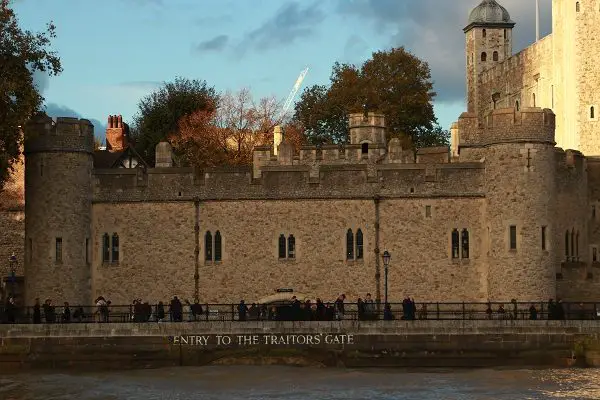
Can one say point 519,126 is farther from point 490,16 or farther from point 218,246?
point 490,16

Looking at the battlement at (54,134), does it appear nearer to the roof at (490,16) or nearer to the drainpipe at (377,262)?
the drainpipe at (377,262)

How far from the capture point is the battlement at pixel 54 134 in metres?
60.7

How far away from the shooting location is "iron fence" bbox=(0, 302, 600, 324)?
182ft

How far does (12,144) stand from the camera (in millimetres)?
60219

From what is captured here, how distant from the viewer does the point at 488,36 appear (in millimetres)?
116750

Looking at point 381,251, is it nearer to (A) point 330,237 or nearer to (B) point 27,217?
(A) point 330,237

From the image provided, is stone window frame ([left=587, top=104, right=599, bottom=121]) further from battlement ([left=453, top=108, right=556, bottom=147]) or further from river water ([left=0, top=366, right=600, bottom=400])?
river water ([left=0, top=366, right=600, bottom=400])

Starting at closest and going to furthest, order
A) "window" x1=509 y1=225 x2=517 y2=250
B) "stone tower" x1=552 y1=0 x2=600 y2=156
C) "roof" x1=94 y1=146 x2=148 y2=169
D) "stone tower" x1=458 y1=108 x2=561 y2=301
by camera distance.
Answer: "stone tower" x1=458 y1=108 x2=561 y2=301 < "window" x1=509 y1=225 x2=517 y2=250 < "roof" x1=94 y1=146 x2=148 y2=169 < "stone tower" x1=552 y1=0 x2=600 y2=156

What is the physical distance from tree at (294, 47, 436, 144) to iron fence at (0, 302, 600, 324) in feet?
118

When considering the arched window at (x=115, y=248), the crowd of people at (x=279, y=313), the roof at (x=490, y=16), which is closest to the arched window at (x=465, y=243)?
the crowd of people at (x=279, y=313)

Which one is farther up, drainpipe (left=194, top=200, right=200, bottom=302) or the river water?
drainpipe (left=194, top=200, right=200, bottom=302)

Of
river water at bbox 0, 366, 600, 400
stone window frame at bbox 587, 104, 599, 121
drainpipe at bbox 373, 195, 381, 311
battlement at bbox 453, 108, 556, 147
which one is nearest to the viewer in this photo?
river water at bbox 0, 366, 600, 400

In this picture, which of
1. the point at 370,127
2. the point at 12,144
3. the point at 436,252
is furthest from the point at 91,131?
the point at 370,127

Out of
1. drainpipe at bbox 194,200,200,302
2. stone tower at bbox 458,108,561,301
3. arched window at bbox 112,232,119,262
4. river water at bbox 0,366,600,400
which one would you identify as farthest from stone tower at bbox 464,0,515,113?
river water at bbox 0,366,600,400
